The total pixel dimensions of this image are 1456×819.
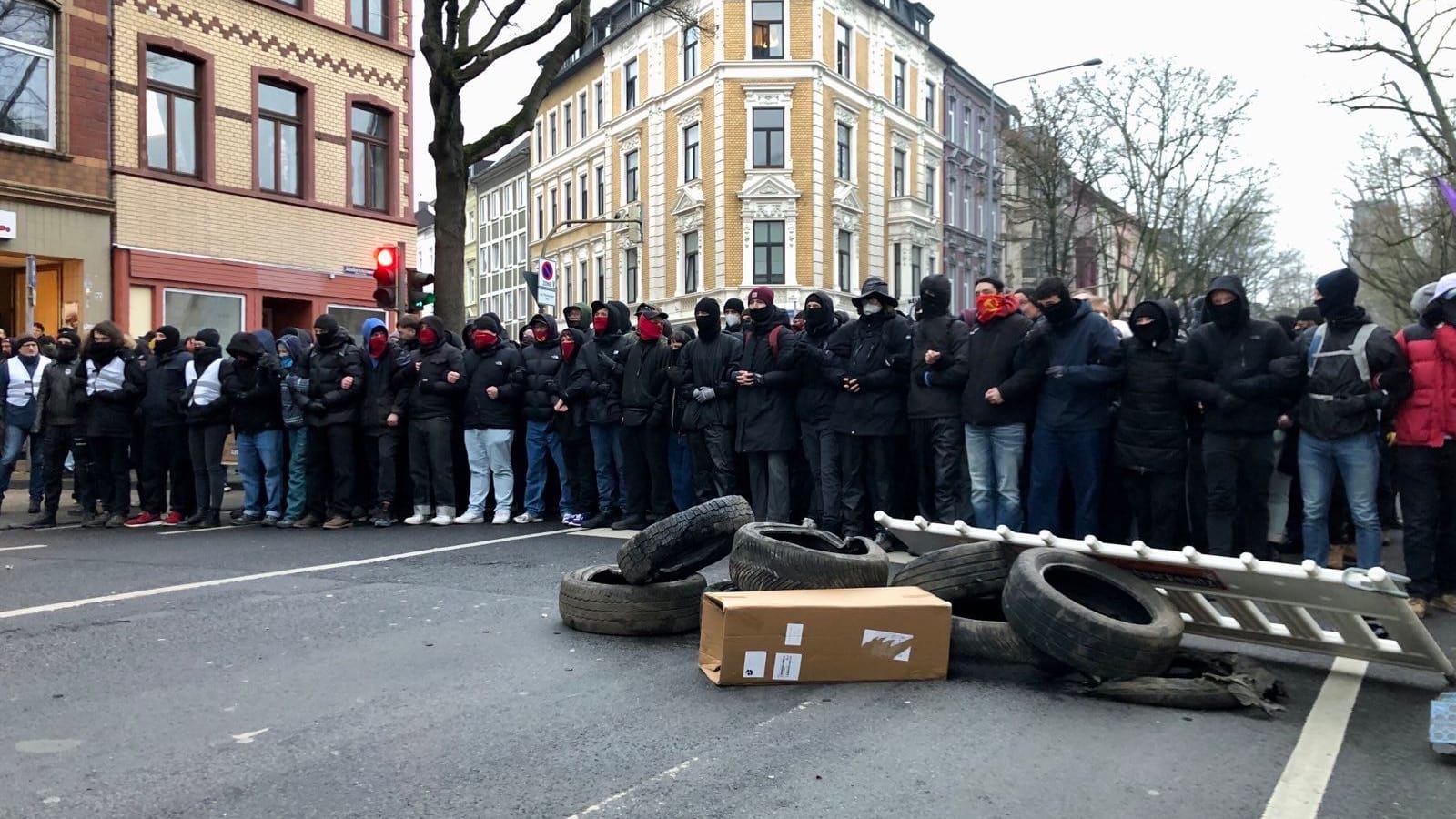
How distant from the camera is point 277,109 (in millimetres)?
22984

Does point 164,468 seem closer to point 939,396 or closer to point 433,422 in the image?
point 433,422

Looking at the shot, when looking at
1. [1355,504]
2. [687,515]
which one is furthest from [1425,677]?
[687,515]

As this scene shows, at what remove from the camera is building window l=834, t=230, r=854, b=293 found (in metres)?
44.2

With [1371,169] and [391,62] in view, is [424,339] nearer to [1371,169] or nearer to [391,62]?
[391,62]

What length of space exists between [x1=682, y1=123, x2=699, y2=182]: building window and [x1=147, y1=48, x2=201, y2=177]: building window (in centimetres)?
2552

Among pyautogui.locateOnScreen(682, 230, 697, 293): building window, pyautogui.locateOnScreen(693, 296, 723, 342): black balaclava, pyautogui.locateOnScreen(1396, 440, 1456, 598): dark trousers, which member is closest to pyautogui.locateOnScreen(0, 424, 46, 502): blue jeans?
pyautogui.locateOnScreen(693, 296, 723, 342): black balaclava

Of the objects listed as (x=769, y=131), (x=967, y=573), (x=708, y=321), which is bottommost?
(x=967, y=573)

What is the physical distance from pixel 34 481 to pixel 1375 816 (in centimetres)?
1478

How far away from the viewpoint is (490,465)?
11.8 metres

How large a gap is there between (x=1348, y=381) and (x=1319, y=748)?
11.1 feet

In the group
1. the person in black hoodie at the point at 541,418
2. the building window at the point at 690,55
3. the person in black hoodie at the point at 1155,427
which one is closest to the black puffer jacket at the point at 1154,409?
the person in black hoodie at the point at 1155,427

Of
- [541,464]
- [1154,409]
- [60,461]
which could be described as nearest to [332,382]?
[541,464]

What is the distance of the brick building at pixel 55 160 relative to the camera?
1852cm

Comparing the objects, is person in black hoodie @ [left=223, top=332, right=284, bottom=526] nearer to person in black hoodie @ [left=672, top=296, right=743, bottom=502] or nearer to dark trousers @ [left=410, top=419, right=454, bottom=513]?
dark trousers @ [left=410, top=419, right=454, bottom=513]
